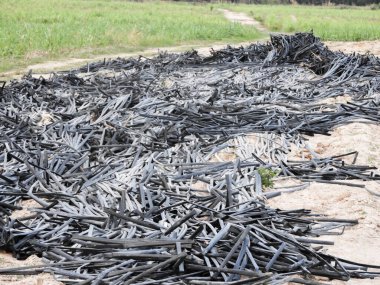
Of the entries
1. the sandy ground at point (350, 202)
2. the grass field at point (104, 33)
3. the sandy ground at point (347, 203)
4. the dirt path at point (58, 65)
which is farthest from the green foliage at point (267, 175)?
the grass field at point (104, 33)

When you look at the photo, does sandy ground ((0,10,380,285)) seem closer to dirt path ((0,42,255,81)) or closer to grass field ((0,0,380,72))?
dirt path ((0,42,255,81))

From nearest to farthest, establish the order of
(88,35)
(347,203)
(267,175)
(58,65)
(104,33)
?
(347,203) → (267,175) → (58,65) → (88,35) → (104,33)

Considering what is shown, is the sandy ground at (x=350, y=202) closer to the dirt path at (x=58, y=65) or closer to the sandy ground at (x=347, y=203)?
the sandy ground at (x=347, y=203)

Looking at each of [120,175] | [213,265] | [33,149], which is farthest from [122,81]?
[213,265]

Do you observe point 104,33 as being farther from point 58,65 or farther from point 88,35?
point 58,65

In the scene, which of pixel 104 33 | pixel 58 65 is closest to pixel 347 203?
pixel 58 65

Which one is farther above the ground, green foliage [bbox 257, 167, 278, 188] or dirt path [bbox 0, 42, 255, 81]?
green foliage [bbox 257, 167, 278, 188]

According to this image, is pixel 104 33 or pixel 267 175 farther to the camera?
pixel 104 33

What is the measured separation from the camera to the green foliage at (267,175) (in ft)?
16.3

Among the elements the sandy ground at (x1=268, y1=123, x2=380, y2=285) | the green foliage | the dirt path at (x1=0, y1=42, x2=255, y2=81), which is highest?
the green foliage

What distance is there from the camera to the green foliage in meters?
4.98

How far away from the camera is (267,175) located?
5.09m

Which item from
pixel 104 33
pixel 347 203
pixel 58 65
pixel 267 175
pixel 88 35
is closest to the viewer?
pixel 347 203

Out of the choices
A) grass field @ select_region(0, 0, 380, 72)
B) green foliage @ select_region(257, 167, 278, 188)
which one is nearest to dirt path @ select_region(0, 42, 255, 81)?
grass field @ select_region(0, 0, 380, 72)
